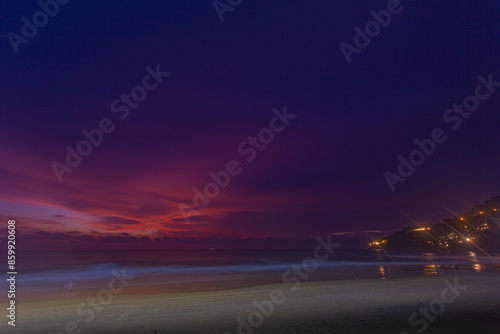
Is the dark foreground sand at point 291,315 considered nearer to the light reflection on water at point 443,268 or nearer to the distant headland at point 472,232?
the light reflection on water at point 443,268

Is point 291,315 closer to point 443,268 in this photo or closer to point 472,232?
point 443,268

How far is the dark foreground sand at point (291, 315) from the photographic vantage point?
10078 mm

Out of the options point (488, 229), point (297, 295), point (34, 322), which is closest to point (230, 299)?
point (297, 295)

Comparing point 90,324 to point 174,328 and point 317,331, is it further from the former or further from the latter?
point 317,331

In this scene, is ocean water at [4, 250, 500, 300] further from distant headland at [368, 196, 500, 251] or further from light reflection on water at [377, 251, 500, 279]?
distant headland at [368, 196, 500, 251]

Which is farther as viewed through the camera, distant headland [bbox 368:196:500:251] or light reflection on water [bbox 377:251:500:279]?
distant headland [bbox 368:196:500:251]

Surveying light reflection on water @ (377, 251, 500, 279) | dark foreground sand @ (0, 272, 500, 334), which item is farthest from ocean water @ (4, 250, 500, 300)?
dark foreground sand @ (0, 272, 500, 334)

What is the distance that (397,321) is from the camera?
10.7 m

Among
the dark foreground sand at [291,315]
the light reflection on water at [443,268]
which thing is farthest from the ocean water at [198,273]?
the dark foreground sand at [291,315]

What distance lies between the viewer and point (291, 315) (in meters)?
11.9

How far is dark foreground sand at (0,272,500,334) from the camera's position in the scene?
1008cm

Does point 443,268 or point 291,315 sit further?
point 443,268

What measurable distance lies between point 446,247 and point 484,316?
17228cm

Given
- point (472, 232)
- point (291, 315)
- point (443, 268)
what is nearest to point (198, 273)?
point (443, 268)
